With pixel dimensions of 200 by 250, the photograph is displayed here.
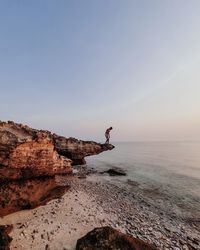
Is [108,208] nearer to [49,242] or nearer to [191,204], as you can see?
[49,242]

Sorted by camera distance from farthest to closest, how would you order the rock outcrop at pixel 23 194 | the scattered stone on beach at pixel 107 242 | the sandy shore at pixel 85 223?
1. the rock outcrop at pixel 23 194
2. the sandy shore at pixel 85 223
3. the scattered stone on beach at pixel 107 242

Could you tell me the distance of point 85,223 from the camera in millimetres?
13227

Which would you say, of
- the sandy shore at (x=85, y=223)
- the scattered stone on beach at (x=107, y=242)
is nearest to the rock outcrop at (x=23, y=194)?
the sandy shore at (x=85, y=223)

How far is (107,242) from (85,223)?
341cm

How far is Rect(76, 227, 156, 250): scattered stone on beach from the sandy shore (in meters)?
0.92

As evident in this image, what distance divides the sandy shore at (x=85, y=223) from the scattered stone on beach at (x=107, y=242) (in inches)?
36.4

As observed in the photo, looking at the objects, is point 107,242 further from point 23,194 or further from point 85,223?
point 23,194

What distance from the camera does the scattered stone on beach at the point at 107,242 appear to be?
388 inches

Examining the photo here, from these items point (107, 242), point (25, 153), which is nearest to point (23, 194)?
point (25, 153)

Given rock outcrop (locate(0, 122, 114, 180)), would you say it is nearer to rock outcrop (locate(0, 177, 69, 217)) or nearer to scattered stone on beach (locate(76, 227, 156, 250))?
rock outcrop (locate(0, 177, 69, 217))

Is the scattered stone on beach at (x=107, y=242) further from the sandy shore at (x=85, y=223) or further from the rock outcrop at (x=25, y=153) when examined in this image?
the rock outcrop at (x=25, y=153)

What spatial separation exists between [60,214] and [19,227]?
9.63 feet

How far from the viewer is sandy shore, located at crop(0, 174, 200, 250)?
36.5ft

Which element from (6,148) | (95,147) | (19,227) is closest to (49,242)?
(19,227)
